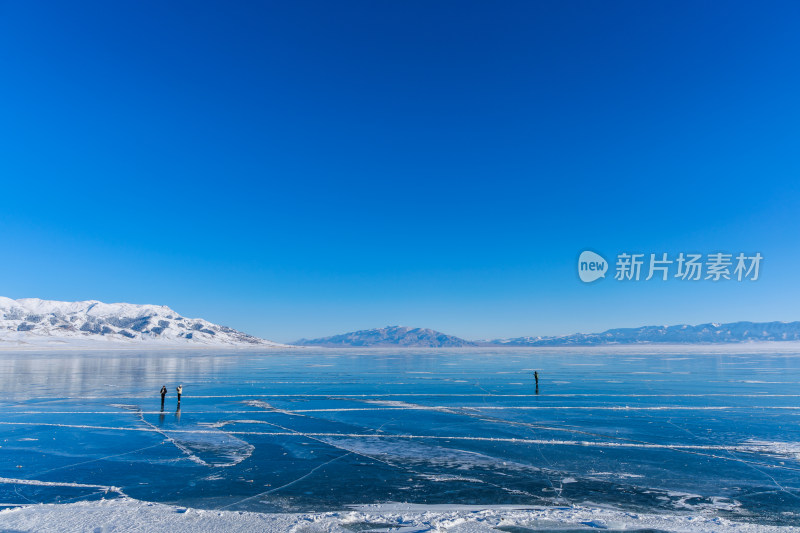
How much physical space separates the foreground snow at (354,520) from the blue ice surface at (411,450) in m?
0.53

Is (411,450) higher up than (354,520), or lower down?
lower down

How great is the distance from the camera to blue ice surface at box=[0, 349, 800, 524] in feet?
34.7

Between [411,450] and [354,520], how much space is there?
609cm

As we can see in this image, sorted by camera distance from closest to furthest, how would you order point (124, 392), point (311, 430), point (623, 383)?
point (311, 430) < point (124, 392) < point (623, 383)

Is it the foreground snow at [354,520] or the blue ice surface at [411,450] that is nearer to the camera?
the foreground snow at [354,520]

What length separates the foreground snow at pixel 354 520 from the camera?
28.5 ft

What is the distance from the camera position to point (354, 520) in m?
9.09

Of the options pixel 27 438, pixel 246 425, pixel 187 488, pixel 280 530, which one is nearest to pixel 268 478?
pixel 187 488

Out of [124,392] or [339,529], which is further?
[124,392]

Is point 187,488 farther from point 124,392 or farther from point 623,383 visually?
point 623,383

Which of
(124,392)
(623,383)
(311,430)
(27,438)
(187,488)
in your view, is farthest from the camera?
(623,383)

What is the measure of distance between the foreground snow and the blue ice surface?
1.72ft

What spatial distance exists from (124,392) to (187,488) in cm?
2216

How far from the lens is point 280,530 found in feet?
28.2
